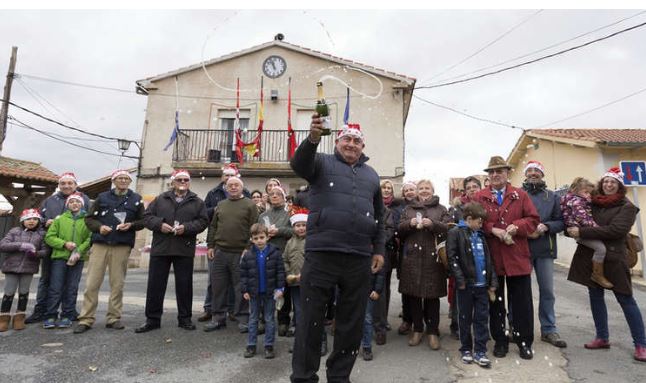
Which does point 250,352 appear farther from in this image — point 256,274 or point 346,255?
point 346,255

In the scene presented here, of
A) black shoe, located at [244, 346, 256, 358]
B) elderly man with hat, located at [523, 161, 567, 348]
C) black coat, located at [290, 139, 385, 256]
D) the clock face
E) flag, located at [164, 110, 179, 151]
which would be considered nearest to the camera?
black coat, located at [290, 139, 385, 256]

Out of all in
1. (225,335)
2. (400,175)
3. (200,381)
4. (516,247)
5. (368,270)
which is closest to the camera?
(368,270)

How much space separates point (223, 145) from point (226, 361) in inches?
444

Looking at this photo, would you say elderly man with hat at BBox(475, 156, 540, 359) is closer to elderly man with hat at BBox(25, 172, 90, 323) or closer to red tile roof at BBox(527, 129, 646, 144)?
elderly man with hat at BBox(25, 172, 90, 323)

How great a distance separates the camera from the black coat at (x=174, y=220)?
15.2ft

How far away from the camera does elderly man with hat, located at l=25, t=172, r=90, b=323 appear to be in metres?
4.90

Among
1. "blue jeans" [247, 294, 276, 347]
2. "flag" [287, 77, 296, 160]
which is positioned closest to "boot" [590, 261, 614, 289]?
"blue jeans" [247, 294, 276, 347]

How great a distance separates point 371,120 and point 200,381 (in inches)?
446

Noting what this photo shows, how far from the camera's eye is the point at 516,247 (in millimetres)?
3744

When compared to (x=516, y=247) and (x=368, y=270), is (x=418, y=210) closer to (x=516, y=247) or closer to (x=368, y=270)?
(x=516, y=247)

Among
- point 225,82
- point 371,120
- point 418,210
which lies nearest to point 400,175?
point 371,120

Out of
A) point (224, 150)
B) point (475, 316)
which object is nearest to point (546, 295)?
point (475, 316)

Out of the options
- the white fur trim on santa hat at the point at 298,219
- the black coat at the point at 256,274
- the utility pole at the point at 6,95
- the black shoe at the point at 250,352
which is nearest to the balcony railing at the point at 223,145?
the utility pole at the point at 6,95

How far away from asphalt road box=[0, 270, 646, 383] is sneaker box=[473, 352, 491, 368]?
0.05m
